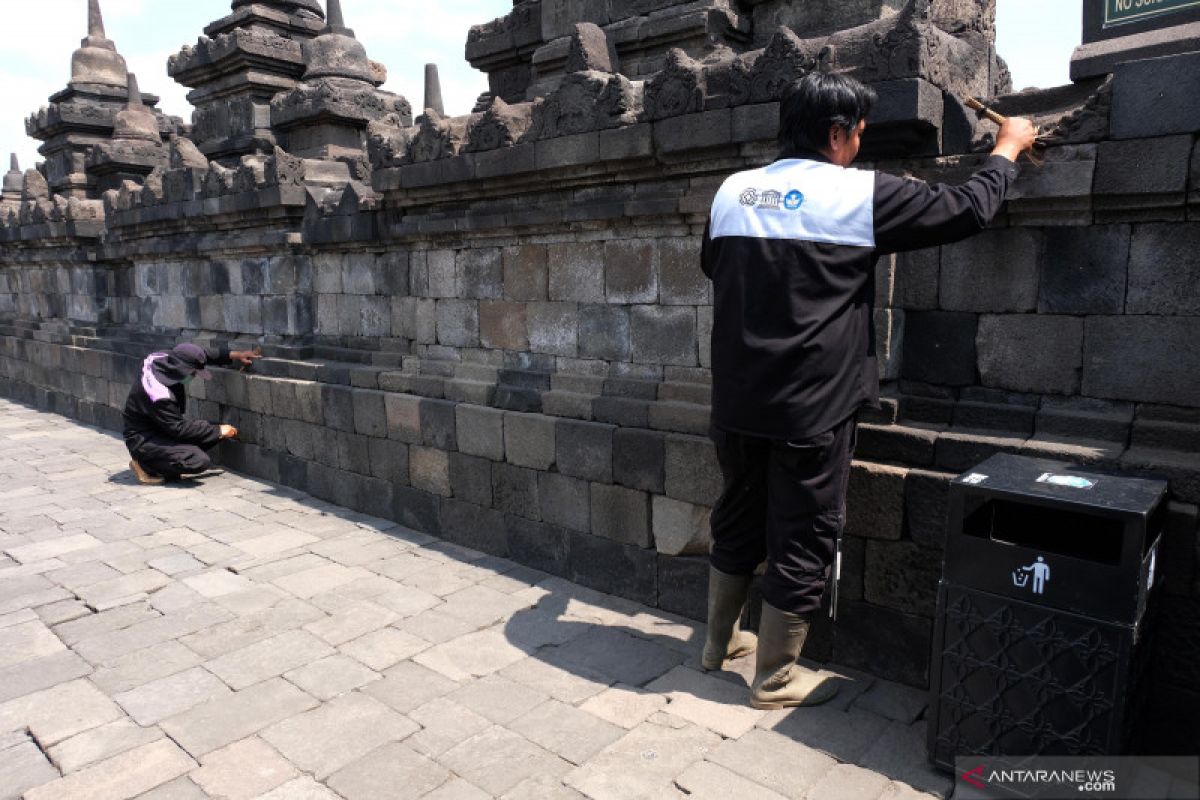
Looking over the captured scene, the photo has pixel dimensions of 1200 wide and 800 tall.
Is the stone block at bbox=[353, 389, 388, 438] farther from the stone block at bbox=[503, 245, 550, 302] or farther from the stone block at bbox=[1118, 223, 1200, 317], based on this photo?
the stone block at bbox=[1118, 223, 1200, 317]

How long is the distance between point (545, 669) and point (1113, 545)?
2.38 metres

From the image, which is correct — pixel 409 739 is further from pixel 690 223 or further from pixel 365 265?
pixel 365 265

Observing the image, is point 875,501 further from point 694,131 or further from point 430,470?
point 430,470

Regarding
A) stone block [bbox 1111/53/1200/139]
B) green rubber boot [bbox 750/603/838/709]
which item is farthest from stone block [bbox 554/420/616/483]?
stone block [bbox 1111/53/1200/139]

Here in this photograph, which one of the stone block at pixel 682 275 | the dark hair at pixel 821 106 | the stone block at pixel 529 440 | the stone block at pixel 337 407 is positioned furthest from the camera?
the stone block at pixel 337 407

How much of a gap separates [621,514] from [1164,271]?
109 inches

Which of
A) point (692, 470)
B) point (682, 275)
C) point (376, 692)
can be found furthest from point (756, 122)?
point (376, 692)

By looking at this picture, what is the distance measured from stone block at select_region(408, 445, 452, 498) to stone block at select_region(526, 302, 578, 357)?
1.12 metres

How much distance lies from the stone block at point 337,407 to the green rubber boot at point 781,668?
4097 mm

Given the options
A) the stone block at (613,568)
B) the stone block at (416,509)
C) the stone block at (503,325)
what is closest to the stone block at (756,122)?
the stone block at (503,325)

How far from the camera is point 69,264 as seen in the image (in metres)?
11.7

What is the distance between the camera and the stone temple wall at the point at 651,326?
10.3ft

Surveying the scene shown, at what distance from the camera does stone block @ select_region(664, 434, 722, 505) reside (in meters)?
4.23

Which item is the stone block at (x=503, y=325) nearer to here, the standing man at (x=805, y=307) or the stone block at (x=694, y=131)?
the stone block at (x=694, y=131)
